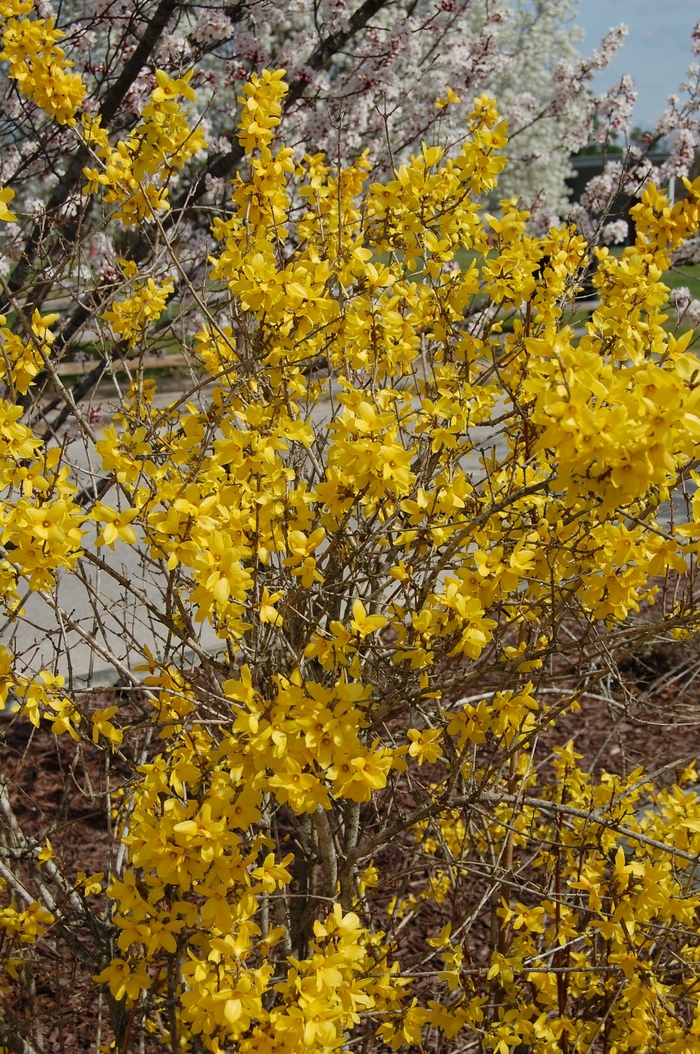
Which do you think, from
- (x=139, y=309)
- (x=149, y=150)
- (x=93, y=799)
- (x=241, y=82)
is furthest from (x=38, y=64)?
(x=241, y=82)

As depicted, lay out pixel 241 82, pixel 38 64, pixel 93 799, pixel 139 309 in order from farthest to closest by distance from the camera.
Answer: pixel 241 82, pixel 139 309, pixel 38 64, pixel 93 799

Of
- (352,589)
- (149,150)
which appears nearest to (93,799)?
(352,589)

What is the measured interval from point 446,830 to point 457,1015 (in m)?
1.05

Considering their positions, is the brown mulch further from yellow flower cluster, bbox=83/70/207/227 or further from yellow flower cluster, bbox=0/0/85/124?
yellow flower cluster, bbox=0/0/85/124

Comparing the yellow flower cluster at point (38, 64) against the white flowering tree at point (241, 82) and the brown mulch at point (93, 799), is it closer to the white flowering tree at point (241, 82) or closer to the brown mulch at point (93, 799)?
the white flowering tree at point (241, 82)

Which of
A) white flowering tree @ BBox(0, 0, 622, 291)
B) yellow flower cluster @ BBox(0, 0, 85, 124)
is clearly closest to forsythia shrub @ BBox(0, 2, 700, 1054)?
yellow flower cluster @ BBox(0, 0, 85, 124)

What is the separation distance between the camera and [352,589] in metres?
2.60

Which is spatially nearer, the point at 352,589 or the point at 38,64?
the point at 352,589

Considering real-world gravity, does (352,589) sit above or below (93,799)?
above

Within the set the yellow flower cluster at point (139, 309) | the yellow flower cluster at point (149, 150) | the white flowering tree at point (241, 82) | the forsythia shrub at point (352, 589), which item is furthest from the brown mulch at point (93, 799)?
the white flowering tree at point (241, 82)

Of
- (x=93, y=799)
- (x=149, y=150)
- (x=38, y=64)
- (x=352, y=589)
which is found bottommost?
(x=93, y=799)

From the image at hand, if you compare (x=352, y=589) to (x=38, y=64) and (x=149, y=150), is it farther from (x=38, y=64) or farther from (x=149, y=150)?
(x=38, y=64)

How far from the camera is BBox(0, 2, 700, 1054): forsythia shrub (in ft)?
5.87

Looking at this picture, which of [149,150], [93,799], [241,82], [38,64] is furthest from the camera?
[241,82]
